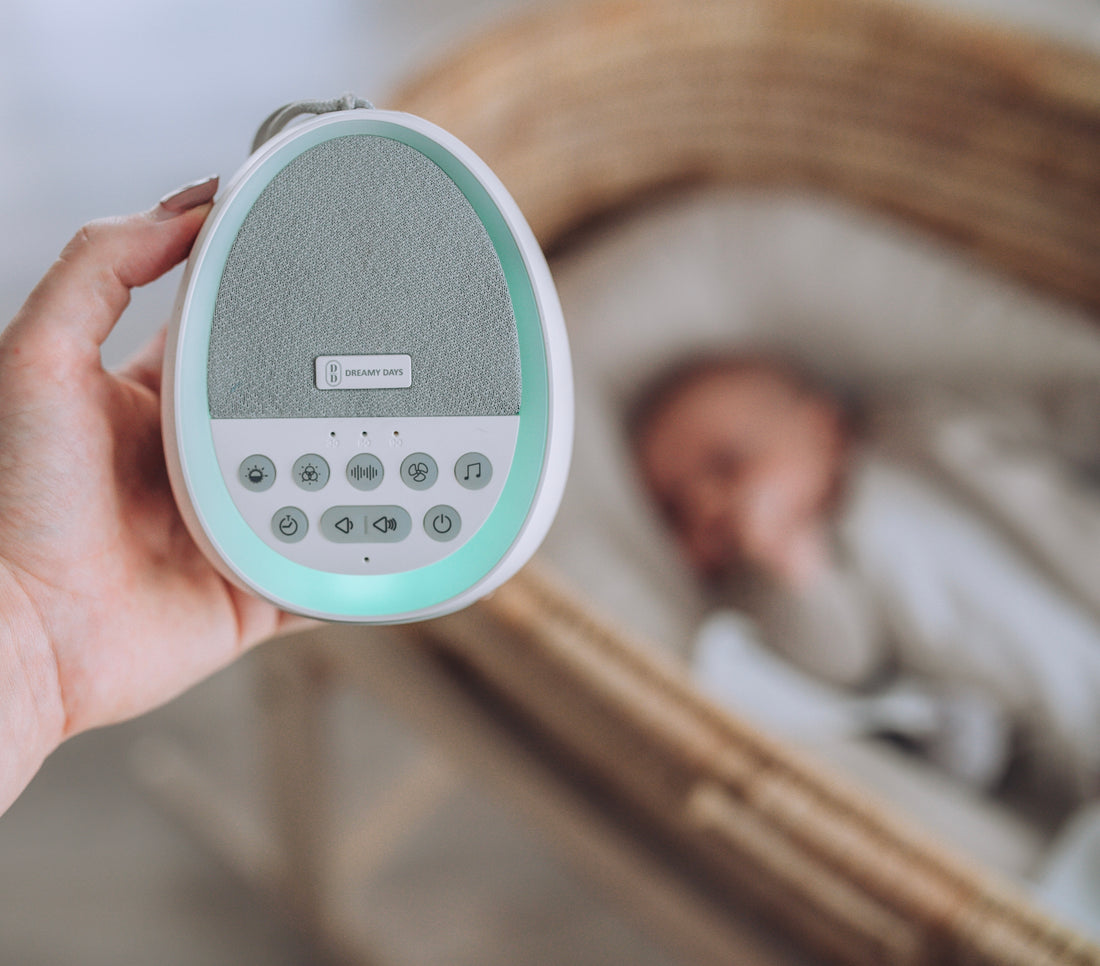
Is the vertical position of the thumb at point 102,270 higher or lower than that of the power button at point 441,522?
higher

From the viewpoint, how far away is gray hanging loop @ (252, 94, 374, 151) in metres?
0.33

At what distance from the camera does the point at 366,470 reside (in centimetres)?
35

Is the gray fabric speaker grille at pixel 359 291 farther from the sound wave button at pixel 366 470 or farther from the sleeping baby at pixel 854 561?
the sleeping baby at pixel 854 561

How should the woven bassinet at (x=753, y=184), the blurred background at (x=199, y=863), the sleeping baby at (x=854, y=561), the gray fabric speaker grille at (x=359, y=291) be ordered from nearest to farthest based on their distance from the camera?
the gray fabric speaker grille at (x=359, y=291)
the woven bassinet at (x=753, y=184)
the sleeping baby at (x=854, y=561)
the blurred background at (x=199, y=863)

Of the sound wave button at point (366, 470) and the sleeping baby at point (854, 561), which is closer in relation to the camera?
the sound wave button at point (366, 470)

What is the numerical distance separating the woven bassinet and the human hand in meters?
0.26

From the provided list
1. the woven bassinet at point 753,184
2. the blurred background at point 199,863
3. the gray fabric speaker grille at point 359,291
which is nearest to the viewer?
the gray fabric speaker grille at point 359,291

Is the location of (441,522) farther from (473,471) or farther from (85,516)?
(85,516)

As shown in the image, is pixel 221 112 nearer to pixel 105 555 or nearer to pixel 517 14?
pixel 517 14

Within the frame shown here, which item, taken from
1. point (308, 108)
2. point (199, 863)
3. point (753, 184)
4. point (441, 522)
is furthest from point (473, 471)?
point (753, 184)

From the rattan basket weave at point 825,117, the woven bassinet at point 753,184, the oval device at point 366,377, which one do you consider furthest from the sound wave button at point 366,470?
the rattan basket weave at point 825,117

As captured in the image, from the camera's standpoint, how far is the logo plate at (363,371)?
33cm

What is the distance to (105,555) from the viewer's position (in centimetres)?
41

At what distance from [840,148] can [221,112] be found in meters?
1.07
